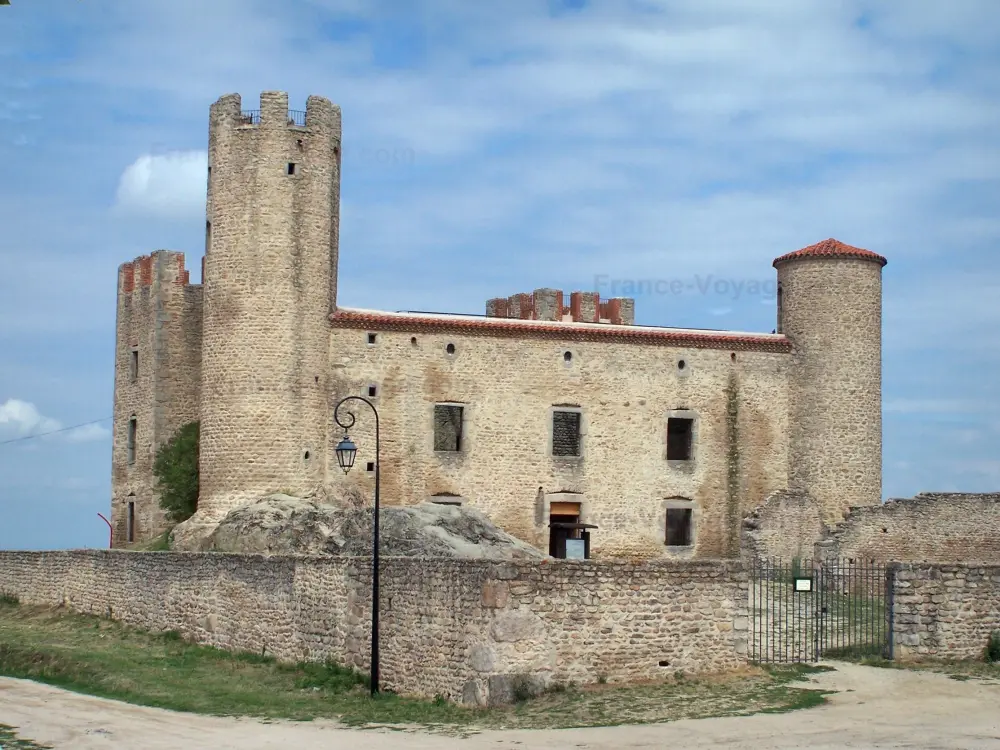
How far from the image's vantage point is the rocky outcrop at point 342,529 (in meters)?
33.7

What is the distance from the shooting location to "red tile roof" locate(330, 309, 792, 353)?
1535 inches

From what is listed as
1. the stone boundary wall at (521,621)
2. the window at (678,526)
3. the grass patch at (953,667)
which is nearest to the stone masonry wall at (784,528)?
the window at (678,526)

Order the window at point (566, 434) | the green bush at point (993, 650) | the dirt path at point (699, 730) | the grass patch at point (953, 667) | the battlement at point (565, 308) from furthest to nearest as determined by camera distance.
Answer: the battlement at point (565, 308), the window at point (566, 434), the green bush at point (993, 650), the grass patch at point (953, 667), the dirt path at point (699, 730)

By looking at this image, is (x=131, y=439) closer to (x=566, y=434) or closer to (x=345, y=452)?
(x=566, y=434)

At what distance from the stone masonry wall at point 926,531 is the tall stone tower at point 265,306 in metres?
13.8

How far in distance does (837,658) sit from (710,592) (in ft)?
10.4

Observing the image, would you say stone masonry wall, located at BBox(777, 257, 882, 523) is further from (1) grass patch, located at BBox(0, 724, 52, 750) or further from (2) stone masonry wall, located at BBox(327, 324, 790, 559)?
(1) grass patch, located at BBox(0, 724, 52, 750)

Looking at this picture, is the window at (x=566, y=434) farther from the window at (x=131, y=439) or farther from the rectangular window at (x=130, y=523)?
the rectangular window at (x=130, y=523)

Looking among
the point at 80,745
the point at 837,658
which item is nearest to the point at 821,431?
the point at 837,658

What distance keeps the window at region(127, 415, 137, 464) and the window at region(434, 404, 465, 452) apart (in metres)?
8.44

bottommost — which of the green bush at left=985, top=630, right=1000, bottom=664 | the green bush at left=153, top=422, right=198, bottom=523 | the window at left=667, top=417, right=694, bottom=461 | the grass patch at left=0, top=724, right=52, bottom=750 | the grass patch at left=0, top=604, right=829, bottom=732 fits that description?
the grass patch at left=0, top=724, right=52, bottom=750

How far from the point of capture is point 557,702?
776 inches

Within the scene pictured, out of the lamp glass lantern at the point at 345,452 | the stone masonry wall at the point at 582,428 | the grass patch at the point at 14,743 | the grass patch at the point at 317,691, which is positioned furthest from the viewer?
the stone masonry wall at the point at 582,428

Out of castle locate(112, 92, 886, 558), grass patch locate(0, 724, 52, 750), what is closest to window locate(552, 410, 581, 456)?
castle locate(112, 92, 886, 558)
